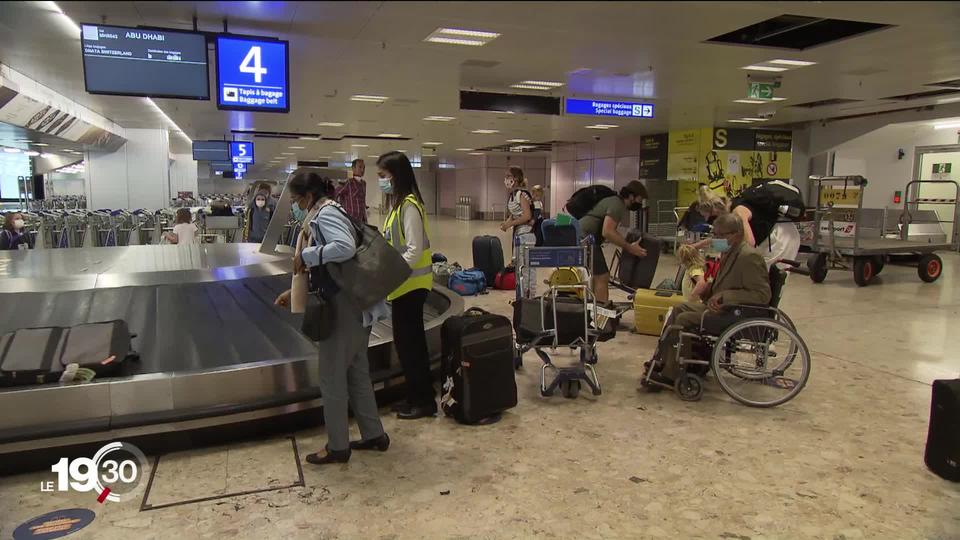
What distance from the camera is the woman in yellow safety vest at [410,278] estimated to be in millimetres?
4090

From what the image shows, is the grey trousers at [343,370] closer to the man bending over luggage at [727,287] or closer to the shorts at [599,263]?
the man bending over luggage at [727,287]

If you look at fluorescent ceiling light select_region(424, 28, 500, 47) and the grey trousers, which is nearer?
the grey trousers

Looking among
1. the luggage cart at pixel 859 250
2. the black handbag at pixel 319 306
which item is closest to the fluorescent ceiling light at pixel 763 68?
the luggage cart at pixel 859 250

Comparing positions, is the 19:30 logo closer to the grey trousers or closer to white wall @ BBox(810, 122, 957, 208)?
the grey trousers

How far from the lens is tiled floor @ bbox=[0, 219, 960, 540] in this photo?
299 centimetres

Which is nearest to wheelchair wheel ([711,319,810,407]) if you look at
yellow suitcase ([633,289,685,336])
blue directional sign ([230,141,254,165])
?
yellow suitcase ([633,289,685,336])

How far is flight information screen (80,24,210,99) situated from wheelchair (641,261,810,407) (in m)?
5.28

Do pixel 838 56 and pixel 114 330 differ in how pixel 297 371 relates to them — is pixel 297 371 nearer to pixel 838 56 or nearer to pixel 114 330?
pixel 114 330

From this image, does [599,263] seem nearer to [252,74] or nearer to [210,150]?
[252,74]

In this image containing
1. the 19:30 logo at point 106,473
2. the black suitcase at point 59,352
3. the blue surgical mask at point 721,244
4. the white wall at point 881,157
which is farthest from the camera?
the white wall at point 881,157

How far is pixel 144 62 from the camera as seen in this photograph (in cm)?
628

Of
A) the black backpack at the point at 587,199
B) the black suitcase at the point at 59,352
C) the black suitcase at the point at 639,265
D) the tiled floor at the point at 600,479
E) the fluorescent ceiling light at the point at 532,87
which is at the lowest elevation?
the tiled floor at the point at 600,479

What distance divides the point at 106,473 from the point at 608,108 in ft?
35.7

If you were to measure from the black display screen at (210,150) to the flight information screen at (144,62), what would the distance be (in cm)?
1578
